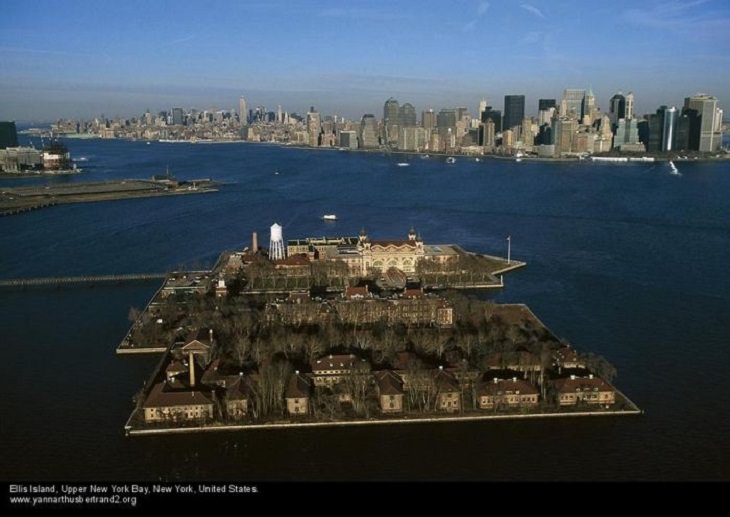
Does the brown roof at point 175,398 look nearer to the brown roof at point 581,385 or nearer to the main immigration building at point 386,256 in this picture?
the brown roof at point 581,385

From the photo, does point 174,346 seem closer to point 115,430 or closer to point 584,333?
point 115,430

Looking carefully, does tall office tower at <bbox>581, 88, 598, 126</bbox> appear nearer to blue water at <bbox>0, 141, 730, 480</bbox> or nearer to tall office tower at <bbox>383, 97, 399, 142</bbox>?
tall office tower at <bbox>383, 97, 399, 142</bbox>

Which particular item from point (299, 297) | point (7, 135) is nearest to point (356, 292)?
point (299, 297)

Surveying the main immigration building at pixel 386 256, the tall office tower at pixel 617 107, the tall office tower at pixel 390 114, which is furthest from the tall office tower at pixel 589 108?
the main immigration building at pixel 386 256

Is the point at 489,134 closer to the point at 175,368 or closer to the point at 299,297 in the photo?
the point at 299,297

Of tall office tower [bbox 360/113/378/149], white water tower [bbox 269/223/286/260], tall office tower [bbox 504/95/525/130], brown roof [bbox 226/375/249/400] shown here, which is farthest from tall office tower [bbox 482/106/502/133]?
brown roof [bbox 226/375/249/400]

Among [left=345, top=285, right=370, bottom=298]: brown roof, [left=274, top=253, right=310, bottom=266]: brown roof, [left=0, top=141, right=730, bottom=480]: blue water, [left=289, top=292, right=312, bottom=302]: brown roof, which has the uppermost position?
[left=274, top=253, right=310, bottom=266]: brown roof
